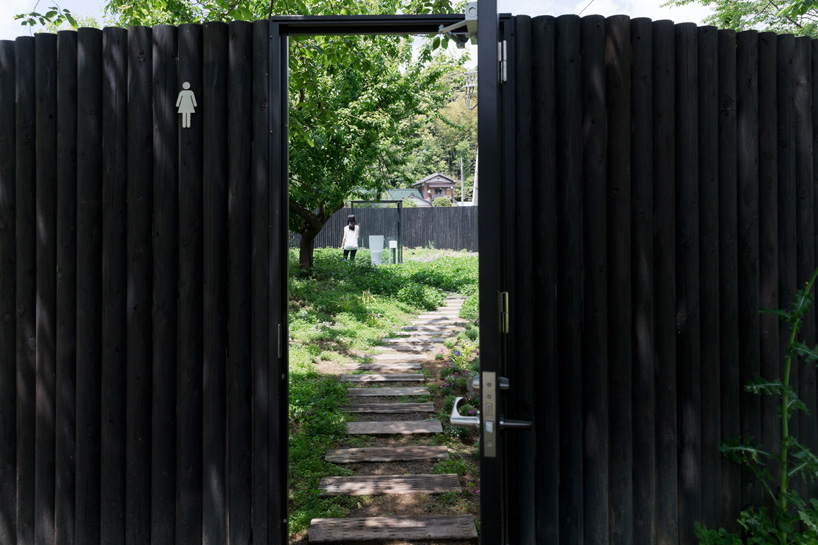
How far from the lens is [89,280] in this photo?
2707 mm

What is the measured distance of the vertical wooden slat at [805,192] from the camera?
2887 mm

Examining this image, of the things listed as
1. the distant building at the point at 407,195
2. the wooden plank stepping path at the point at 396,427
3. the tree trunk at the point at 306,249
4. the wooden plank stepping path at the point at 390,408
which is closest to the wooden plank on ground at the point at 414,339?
the wooden plank stepping path at the point at 390,408

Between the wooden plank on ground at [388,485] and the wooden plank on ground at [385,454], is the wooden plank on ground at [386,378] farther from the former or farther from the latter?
the wooden plank on ground at [388,485]

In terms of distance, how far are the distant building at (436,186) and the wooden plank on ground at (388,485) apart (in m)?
42.5

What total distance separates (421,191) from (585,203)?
149 feet

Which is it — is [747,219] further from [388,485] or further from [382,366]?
[382,366]

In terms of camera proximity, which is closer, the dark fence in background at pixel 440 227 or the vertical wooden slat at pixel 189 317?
the vertical wooden slat at pixel 189 317

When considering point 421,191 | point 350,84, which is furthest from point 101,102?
point 421,191

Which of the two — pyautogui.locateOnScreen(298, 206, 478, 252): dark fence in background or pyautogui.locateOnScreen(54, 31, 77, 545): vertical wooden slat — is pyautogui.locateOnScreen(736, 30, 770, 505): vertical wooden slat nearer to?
pyautogui.locateOnScreen(54, 31, 77, 545): vertical wooden slat

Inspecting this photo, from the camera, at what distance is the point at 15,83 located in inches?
110

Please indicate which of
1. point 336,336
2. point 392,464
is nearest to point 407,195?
point 336,336

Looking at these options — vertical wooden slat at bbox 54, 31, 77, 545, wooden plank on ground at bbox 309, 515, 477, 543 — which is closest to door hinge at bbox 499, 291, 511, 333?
wooden plank on ground at bbox 309, 515, 477, 543

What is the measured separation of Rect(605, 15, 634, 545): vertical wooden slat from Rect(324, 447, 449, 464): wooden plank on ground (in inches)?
67.9

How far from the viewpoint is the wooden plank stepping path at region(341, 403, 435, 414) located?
521cm
